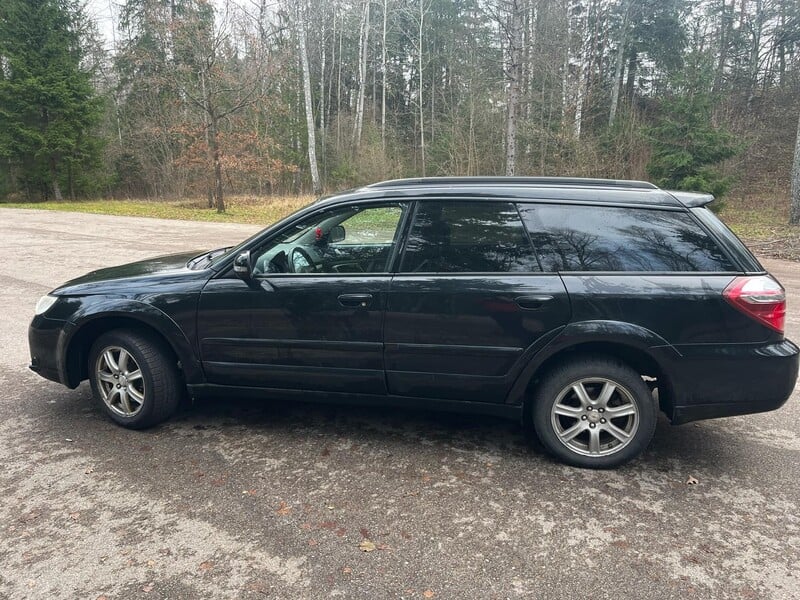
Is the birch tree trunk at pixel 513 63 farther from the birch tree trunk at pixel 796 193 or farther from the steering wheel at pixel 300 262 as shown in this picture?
the steering wheel at pixel 300 262

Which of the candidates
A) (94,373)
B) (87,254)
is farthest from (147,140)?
(94,373)

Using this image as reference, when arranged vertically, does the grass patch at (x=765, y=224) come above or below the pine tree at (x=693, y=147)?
below

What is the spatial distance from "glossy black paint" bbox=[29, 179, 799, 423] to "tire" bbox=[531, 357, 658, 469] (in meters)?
0.12

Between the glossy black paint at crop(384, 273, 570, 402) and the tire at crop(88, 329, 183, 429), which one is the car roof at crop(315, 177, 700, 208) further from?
the tire at crop(88, 329, 183, 429)

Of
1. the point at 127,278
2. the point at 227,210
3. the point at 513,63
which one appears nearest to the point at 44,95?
the point at 227,210

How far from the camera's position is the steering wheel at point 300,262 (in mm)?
3721

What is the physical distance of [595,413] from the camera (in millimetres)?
3338

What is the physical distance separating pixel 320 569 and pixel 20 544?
57.7 inches

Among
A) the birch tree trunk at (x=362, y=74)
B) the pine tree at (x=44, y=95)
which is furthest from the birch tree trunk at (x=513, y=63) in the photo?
the pine tree at (x=44, y=95)

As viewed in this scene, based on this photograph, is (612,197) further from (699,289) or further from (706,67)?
(706,67)

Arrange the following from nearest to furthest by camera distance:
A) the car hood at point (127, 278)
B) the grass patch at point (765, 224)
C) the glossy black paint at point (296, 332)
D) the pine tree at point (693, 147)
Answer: the glossy black paint at point (296, 332) → the car hood at point (127, 278) → the grass patch at point (765, 224) → the pine tree at point (693, 147)

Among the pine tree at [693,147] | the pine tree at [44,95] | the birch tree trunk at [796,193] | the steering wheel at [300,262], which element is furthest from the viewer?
the pine tree at [44,95]

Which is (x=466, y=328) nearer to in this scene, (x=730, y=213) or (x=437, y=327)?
(x=437, y=327)

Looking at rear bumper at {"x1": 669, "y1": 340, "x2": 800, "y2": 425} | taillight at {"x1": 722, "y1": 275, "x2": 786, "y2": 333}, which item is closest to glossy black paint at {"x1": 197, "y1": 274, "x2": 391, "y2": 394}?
rear bumper at {"x1": 669, "y1": 340, "x2": 800, "y2": 425}
